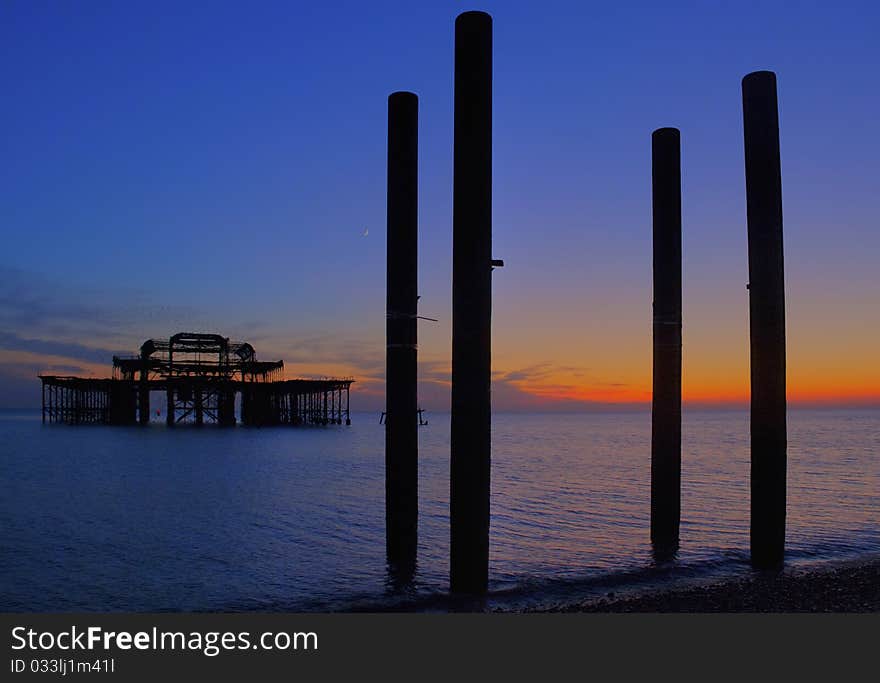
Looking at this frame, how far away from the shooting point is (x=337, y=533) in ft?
65.0

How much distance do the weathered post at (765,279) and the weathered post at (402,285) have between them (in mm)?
4445

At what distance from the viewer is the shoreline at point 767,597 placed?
29.2 feet

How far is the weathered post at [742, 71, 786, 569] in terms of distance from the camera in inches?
402

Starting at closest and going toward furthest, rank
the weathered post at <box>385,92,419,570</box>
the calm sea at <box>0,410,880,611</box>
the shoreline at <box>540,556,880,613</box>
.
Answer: the shoreline at <box>540,556,880,613</box>
the weathered post at <box>385,92,419,570</box>
the calm sea at <box>0,410,880,611</box>

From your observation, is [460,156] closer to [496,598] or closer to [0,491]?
[496,598]

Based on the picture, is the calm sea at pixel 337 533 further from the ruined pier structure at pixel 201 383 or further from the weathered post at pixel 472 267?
the ruined pier structure at pixel 201 383

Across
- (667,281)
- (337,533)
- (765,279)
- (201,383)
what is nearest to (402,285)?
(667,281)

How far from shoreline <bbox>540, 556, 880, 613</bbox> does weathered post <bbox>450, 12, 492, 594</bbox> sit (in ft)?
8.38

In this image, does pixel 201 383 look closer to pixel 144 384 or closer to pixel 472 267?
pixel 144 384

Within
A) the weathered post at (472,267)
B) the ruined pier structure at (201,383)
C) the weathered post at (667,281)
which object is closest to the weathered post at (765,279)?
the weathered post at (667,281)

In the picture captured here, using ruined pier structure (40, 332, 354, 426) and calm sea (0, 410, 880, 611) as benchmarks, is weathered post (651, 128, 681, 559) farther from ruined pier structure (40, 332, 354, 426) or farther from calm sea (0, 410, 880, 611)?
ruined pier structure (40, 332, 354, 426)

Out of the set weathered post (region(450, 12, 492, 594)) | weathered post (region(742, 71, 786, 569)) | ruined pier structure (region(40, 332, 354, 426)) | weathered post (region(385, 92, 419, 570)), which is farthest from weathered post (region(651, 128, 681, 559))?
ruined pier structure (region(40, 332, 354, 426))

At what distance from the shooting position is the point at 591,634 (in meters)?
7.14

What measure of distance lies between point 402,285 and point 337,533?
11064mm
